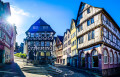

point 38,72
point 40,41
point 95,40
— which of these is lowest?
point 38,72

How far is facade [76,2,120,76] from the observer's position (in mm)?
21067

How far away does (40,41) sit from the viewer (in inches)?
1510

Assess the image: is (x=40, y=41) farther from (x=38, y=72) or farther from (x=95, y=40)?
(x=95, y=40)

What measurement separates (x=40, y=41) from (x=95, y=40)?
798 inches

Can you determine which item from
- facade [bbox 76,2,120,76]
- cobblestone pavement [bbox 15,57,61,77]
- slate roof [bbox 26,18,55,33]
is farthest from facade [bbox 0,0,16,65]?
facade [bbox 76,2,120,76]

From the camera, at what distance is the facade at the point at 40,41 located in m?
37.3

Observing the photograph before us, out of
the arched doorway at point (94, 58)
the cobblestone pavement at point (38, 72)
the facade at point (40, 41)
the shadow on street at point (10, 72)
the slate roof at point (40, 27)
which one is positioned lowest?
the cobblestone pavement at point (38, 72)

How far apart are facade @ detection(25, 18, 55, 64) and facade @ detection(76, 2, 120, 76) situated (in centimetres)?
1204

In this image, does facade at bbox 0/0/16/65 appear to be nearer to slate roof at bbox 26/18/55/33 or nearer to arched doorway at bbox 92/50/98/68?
slate roof at bbox 26/18/55/33

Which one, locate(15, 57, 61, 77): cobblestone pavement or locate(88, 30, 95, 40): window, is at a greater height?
locate(88, 30, 95, 40): window

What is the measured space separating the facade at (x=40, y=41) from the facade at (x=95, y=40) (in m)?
12.0

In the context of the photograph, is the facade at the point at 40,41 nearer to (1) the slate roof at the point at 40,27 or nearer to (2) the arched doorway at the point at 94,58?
(1) the slate roof at the point at 40,27

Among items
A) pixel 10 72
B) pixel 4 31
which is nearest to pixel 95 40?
pixel 10 72

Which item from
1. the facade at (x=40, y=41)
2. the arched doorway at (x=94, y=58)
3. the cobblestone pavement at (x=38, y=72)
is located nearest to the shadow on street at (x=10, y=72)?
the cobblestone pavement at (x=38, y=72)
